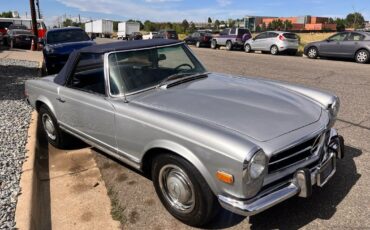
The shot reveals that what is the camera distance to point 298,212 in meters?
3.46

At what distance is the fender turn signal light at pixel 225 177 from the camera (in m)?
2.77

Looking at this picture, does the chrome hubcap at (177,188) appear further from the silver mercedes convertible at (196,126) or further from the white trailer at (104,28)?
the white trailer at (104,28)

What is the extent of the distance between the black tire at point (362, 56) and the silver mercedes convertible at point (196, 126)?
13300 mm

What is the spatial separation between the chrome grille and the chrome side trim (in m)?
1.39

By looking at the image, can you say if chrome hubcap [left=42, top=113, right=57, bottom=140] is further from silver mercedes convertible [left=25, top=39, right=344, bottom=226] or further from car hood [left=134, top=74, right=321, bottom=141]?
car hood [left=134, top=74, right=321, bottom=141]

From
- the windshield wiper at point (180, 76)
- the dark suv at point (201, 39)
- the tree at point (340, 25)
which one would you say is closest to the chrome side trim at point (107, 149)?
the windshield wiper at point (180, 76)

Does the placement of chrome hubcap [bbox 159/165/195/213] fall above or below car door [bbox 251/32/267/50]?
below

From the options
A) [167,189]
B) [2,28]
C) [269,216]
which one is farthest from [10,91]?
[2,28]

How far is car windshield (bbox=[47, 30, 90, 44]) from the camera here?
1277 centimetres

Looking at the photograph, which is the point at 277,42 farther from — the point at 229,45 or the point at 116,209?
the point at 116,209

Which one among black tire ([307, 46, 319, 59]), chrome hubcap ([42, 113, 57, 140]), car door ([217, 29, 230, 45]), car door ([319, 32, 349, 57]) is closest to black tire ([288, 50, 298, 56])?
black tire ([307, 46, 319, 59])

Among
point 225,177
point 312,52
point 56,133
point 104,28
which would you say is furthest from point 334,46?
point 104,28

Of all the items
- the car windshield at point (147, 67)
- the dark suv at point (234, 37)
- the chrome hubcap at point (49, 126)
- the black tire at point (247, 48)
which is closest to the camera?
the car windshield at point (147, 67)

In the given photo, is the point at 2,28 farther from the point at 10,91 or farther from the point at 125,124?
the point at 125,124
